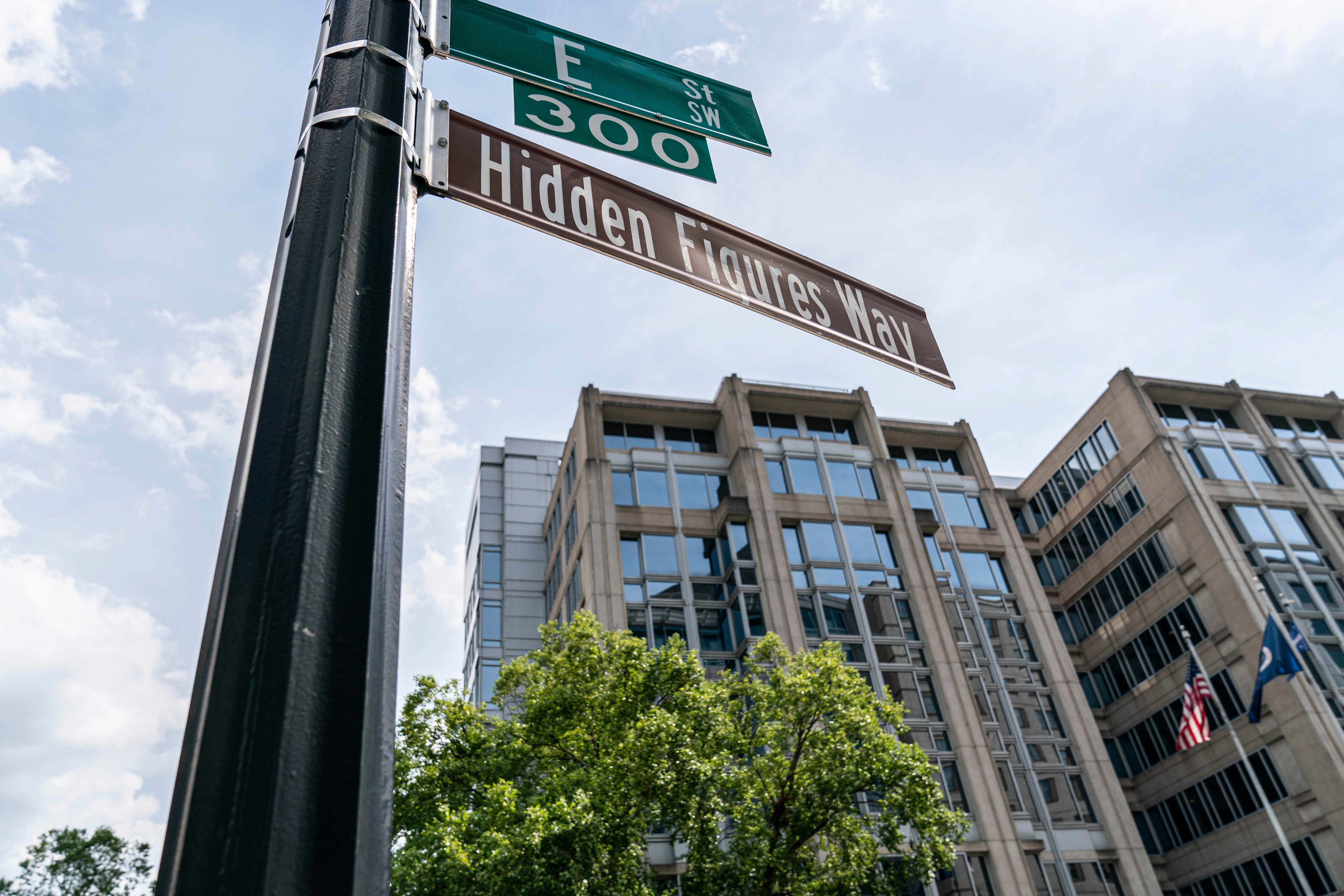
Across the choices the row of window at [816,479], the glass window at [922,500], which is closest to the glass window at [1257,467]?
the glass window at [922,500]

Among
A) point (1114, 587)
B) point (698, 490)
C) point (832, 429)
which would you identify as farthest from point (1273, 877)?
point (698, 490)

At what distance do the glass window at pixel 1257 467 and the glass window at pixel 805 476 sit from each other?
19.8 metres

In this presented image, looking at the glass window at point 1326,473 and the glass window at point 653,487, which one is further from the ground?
the glass window at point 653,487

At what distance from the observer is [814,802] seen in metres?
20.4

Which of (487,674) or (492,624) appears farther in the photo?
(492,624)

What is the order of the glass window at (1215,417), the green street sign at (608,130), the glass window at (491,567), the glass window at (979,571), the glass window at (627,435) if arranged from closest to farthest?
the green street sign at (608,130)
the glass window at (979,571)
the glass window at (627,435)
the glass window at (1215,417)
the glass window at (491,567)

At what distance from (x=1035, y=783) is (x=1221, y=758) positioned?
880 centimetres

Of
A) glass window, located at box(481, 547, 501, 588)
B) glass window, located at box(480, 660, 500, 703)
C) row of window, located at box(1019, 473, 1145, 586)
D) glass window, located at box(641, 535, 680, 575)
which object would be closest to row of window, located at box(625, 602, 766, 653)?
glass window, located at box(641, 535, 680, 575)

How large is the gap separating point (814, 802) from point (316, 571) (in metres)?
20.7

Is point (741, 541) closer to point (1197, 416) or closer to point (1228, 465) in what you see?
point (1228, 465)

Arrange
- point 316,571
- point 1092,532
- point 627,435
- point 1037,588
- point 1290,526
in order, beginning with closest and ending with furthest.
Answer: point 316,571, point 1290,526, point 1037,588, point 627,435, point 1092,532

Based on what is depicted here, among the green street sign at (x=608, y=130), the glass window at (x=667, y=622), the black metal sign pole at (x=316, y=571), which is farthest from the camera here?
the glass window at (x=667, y=622)

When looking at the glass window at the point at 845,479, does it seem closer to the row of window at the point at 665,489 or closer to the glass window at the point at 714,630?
the row of window at the point at 665,489

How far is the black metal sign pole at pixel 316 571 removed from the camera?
1354 mm
